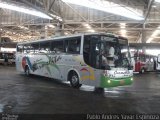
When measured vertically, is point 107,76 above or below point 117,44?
below

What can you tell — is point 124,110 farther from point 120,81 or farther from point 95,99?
point 120,81

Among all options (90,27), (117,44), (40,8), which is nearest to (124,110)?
(117,44)

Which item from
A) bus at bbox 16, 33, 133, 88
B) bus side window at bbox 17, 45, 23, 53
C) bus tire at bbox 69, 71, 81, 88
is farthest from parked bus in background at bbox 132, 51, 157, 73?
bus tire at bbox 69, 71, 81, 88

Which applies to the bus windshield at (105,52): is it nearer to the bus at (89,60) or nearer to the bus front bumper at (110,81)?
the bus at (89,60)

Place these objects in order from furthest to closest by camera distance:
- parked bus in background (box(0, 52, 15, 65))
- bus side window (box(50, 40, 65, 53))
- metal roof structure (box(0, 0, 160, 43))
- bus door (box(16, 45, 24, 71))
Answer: parked bus in background (box(0, 52, 15, 65)) < metal roof structure (box(0, 0, 160, 43)) < bus door (box(16, 45, 24, 71)) < bus side window (box(50, 40, 65, 53))

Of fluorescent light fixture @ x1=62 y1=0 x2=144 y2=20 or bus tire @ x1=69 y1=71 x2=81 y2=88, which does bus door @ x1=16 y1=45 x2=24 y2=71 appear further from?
fluorescent light fixture @ x1=62 y1=0 x2=144 y2=20

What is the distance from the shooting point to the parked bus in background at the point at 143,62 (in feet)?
90.2

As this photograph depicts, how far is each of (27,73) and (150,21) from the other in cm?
1599

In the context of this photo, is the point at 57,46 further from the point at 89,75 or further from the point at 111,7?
the point at 111,7

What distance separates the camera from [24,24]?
32750 mm

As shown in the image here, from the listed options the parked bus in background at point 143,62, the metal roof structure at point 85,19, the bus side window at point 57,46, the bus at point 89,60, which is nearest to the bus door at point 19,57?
the bus at point 89,60

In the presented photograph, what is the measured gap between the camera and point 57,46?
14555mm

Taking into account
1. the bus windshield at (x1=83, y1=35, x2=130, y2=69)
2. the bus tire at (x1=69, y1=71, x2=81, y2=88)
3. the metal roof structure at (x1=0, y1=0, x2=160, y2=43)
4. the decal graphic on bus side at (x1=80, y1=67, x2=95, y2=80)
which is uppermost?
the metal roof structure at (x1=0, y1=0, x2=160, y2=43)

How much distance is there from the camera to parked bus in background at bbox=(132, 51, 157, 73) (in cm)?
2750
